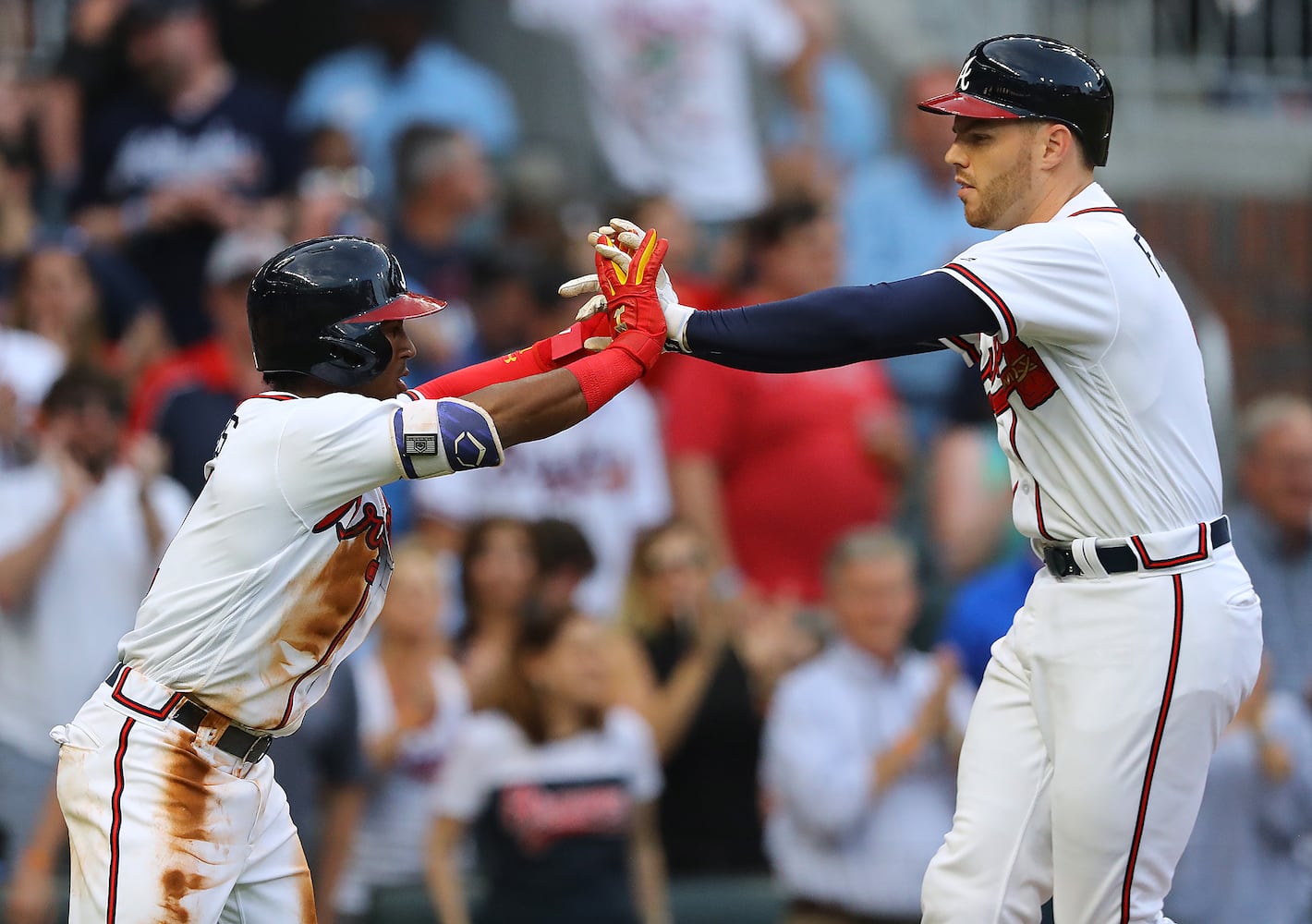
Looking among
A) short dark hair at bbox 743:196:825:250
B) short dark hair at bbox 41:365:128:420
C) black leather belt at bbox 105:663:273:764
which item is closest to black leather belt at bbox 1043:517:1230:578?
black leather belt at bbox 105:663:273:764

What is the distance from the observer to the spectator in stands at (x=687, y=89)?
9.05 metres

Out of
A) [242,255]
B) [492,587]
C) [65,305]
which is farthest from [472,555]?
[65,305]

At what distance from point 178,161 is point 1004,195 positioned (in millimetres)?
5155

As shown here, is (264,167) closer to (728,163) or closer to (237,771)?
(728,163)

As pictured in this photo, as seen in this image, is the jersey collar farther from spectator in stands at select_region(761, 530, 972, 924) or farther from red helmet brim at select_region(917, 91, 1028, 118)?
spectator in stands at select_region(761, 530, 972, 924)

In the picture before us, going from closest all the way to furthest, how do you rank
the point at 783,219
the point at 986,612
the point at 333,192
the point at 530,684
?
1. the point at 530,684
2. the point at 986,612
3. the point at 783,219
4. the point at 333,192

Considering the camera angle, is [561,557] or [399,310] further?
[561,557]

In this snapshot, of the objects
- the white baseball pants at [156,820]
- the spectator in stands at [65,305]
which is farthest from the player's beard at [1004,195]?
the spectator in stands at [65,305]

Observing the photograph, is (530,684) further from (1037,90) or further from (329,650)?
(1037,90)

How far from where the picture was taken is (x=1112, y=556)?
372cm

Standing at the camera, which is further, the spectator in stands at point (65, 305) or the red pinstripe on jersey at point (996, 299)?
the spectator in stands at point (65, 305)

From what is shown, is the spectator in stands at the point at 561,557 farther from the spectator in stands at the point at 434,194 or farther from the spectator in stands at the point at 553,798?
the spectator in stands at the point at 434,194

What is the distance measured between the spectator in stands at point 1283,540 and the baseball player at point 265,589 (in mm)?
3952

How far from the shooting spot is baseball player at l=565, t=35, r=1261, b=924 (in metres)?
3.66
